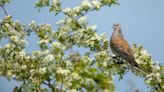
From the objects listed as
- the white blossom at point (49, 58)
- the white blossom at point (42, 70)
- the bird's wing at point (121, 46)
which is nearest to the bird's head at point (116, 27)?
the bird's wing at point (121, 46)

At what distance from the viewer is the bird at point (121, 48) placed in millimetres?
13093

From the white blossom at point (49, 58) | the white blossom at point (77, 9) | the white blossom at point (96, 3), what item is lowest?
the white blossom at point (49, 58)

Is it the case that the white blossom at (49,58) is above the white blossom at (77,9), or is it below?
below

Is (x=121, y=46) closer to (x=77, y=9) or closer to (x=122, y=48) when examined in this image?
(x=122, y=48)

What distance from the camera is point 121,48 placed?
45.1 ft

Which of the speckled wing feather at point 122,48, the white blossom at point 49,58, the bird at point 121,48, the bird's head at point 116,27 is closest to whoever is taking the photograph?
the white blossom at point 49,58

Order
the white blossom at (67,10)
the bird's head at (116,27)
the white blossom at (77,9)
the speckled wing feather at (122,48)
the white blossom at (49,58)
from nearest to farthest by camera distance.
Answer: the white blossom at (49,58) → the speckled wing feather at (122,48) → the white blossom at (77,9) → the white blossom at (67,10) → the bird's head at (116,27)

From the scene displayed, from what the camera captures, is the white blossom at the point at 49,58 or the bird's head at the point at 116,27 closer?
the white blossom at the point at 49,58

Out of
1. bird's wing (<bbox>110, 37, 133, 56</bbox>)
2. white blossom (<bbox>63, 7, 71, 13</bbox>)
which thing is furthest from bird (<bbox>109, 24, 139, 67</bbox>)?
white blossom (<bbox>63, 7, 71, 13</bbox>)

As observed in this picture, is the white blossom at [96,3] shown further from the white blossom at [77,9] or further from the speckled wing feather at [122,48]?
the speckled wing feather at [122,48]

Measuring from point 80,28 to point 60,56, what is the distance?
1049 millimetres

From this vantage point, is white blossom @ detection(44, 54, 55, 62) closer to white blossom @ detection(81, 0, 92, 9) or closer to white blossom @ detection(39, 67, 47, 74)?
white blossom @ detection(39, 67, 47, 74)

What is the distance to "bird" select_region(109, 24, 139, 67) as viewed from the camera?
43.0ft

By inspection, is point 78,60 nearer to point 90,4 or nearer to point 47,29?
point 90,4
